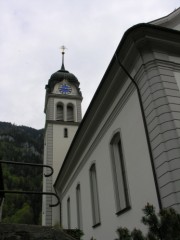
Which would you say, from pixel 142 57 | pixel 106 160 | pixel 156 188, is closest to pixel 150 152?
pixel 156 188

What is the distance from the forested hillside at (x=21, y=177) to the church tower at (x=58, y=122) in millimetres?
7248

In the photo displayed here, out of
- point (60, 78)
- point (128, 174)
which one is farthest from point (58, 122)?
point (128, 174)

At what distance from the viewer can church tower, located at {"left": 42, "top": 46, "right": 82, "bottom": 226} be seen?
22.9 m

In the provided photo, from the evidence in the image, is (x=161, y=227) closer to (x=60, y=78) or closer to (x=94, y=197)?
(x=94, y=197)

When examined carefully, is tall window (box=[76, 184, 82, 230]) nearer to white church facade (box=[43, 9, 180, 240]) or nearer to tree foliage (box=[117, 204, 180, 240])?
white church facade (box=[43, 9, 180, 240])

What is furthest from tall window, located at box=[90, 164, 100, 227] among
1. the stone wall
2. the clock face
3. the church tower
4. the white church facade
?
the clock face

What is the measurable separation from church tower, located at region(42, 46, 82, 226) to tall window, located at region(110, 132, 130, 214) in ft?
40.6

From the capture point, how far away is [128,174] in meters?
9.17

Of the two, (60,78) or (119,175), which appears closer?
(119,175)

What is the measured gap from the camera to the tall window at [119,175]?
977 centimetres

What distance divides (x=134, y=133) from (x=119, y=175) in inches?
76.7

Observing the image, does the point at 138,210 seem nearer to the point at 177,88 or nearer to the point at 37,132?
the point at 177,88

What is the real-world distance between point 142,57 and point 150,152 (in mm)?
2728

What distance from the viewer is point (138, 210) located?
27.3ft
